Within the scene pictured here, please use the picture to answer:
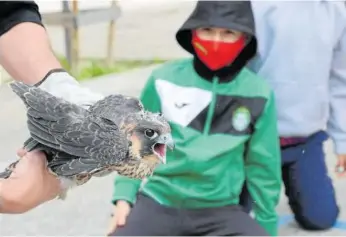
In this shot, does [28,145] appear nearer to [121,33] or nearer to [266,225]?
[266,225]

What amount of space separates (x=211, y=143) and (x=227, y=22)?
444 millimetres

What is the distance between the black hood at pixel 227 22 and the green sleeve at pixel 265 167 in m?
0.18

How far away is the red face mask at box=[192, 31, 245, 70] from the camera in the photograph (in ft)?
9.96

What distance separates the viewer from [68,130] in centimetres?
162

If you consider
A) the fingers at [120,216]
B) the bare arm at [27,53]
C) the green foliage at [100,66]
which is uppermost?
the bare arm at [27,53]

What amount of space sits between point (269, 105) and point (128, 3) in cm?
755

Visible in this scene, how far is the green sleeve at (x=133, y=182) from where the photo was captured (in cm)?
304

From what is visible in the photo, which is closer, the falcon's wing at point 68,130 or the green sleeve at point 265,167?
the falcon's wing at point 68,130

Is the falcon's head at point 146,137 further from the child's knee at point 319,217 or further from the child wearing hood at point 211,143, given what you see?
the child's knee at point 319,217

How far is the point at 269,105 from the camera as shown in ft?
10.0

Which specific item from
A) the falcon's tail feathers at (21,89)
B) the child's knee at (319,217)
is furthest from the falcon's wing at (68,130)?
the child's knee at (319,217)

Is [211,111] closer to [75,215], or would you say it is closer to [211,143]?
[211,143]

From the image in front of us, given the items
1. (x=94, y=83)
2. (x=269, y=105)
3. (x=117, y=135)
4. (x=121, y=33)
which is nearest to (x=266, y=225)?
(x=269, y=105)

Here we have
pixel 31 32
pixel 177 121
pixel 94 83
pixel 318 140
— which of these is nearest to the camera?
pixel 31 32
